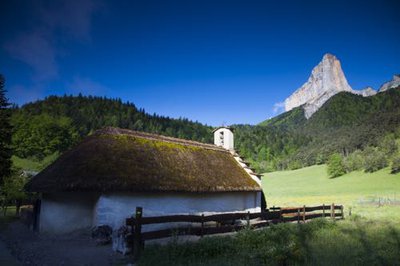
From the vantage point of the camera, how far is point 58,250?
10.8 m

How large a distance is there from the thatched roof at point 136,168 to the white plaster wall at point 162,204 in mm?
635

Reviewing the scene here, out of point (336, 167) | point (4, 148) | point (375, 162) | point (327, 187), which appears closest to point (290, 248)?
point (4, 148)

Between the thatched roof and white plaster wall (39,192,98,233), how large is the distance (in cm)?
127

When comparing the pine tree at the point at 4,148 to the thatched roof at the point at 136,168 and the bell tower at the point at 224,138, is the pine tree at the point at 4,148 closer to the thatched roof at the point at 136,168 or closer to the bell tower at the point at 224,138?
the thatched roof at the point at 136,168

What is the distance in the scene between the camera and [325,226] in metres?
14.9

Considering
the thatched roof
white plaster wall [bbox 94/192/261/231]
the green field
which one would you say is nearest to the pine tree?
the thatched roof

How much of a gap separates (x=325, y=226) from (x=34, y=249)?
12801 millimetres

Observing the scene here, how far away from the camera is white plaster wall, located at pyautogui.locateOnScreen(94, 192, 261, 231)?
13293mm

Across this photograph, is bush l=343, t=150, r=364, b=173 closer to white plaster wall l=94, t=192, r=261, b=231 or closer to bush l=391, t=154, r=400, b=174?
bush l=391, t=154, r=400, b=174

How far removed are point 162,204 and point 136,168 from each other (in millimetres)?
2242

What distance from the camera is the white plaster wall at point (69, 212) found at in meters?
14.7

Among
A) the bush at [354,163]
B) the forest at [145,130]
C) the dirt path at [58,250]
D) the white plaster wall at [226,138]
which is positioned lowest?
the dirt path at [58,250]

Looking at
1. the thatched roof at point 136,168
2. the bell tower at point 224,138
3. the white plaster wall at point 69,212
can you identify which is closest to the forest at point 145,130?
the bell tower at point 224,138

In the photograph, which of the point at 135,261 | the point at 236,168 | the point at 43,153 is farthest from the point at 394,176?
the point at 43,153
